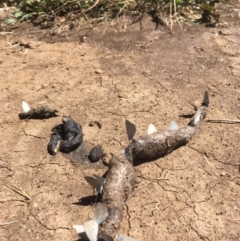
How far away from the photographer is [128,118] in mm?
3127

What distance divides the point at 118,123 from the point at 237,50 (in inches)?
60.4

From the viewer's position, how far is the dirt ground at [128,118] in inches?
95.6

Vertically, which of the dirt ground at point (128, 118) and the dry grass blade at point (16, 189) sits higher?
the dry grass blade at point (16, 189)

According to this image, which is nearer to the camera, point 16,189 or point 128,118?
point 16,189

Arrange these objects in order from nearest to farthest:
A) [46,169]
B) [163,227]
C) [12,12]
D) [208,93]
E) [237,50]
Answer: [163,227], [46,169], [208,93], [237,50], [12,12]

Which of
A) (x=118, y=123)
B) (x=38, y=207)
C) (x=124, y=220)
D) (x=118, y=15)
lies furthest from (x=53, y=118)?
(x=118, y=15)

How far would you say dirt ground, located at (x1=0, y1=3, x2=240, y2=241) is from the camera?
2.43 meters

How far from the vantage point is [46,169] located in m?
2.75

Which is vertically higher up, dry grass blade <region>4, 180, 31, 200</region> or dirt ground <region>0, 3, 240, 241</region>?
dry grass blade <region>4, 180, 31, 200</region>

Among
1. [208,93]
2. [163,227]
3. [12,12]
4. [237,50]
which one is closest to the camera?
[163,227]

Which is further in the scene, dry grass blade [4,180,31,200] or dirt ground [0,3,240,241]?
dry grass blade [4,180,31,200]

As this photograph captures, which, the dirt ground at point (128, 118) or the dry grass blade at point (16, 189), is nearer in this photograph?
the dirt ground at point (128, 118)

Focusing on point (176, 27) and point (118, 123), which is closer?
point (118, 123)

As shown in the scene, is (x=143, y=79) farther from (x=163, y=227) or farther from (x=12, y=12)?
(x=12, y=12)
